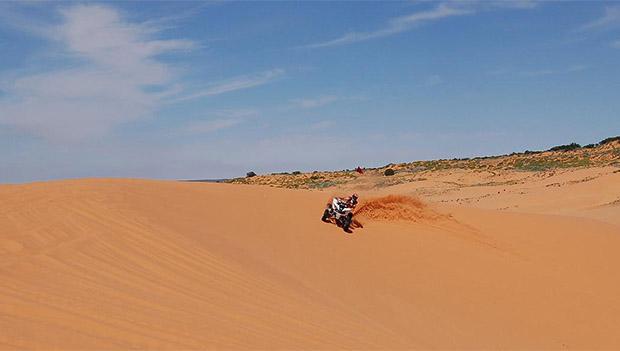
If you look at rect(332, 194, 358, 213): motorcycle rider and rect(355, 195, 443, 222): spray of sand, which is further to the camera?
rect(355, 195, 443, 222): spray of sand

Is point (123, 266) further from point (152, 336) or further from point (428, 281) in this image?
point (428, 281)

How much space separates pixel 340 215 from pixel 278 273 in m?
3.70

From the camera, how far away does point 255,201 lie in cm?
1250

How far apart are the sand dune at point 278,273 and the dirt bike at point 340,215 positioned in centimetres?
24

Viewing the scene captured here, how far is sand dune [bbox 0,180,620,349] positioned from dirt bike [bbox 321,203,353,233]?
0.24m

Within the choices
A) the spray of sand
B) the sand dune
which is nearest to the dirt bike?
the sand dune

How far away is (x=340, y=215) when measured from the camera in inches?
454

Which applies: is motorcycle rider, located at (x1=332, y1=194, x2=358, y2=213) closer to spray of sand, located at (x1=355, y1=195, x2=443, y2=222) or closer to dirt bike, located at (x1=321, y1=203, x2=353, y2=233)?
dirt bike, located at (x1=321, y1=203, x2=353, y2=233)

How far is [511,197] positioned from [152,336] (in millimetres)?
24819

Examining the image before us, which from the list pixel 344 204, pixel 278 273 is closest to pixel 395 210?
pixel 344 204

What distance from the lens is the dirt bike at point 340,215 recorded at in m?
11.4

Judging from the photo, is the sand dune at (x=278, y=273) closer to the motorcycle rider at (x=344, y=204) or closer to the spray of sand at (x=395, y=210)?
the spray of sand at (x=395, y=210)

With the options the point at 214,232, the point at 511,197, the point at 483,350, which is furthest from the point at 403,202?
the point at 511,197

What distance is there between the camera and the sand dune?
17.7 feet
